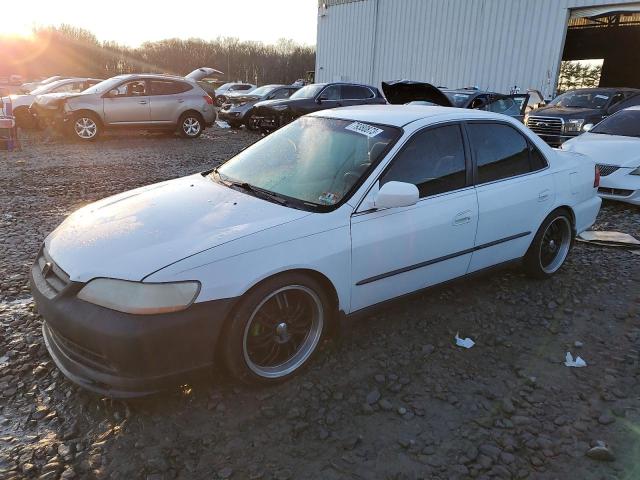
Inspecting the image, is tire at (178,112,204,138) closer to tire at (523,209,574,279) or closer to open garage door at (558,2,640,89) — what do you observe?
tire at (523,209,574,279)

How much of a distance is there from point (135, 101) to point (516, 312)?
1123 centimetres

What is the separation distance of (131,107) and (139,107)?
20 cm

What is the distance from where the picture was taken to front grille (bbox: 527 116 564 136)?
11628 millimetres

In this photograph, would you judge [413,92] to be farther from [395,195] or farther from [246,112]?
[246,112]

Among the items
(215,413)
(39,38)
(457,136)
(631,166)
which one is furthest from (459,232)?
(39,38)

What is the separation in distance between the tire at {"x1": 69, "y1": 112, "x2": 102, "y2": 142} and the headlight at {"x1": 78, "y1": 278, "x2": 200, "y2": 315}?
1090 centimetres

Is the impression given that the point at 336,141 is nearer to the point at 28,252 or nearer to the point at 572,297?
the point at 572,297

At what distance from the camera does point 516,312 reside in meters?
3.83

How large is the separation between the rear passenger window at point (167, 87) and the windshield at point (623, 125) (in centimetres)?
974

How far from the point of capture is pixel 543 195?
4.00 metres

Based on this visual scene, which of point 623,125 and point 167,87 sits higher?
point 167,87

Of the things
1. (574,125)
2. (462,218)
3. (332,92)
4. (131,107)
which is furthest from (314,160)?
→ (332,92)

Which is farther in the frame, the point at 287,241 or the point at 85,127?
the point at 85,127

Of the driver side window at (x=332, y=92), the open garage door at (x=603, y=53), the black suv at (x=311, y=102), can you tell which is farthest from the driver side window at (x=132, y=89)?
the open garage door at (x=603, y=53)
